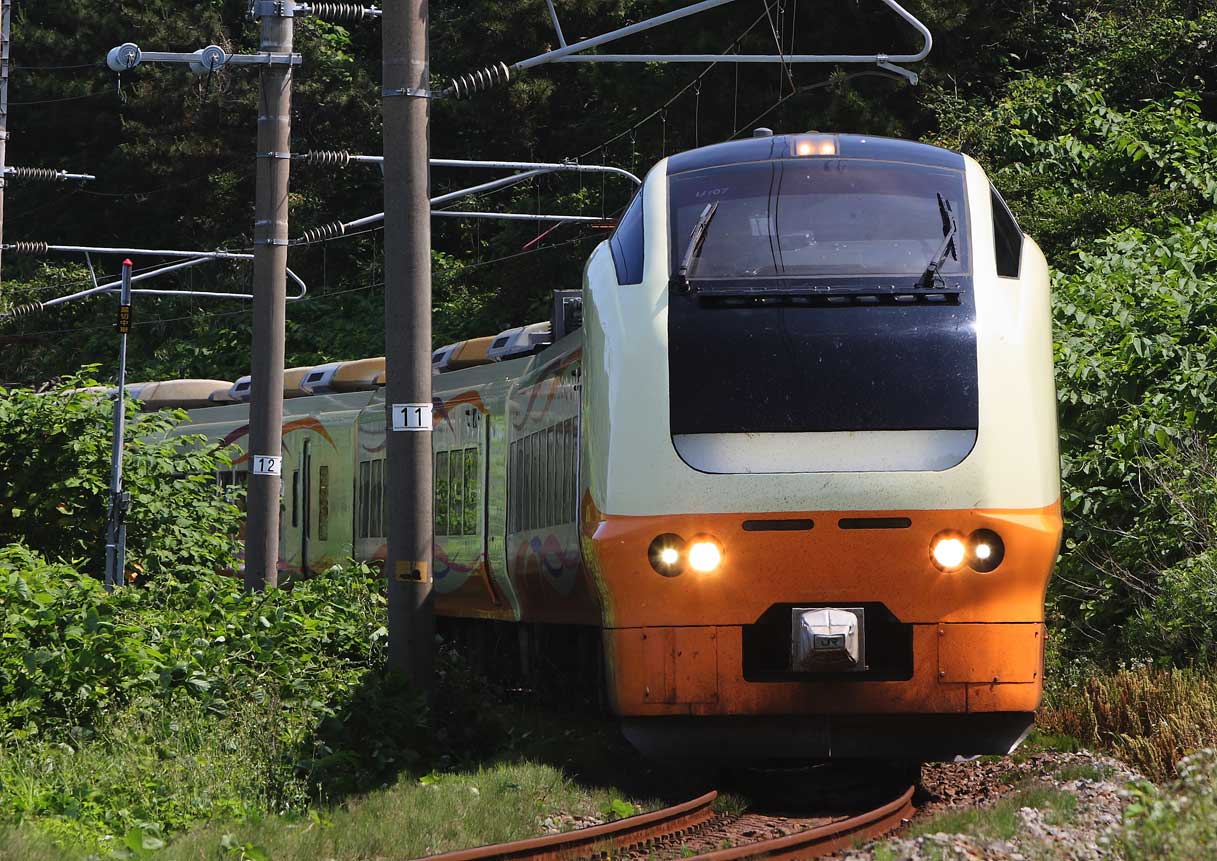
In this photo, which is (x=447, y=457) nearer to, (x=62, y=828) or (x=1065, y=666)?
(x=1065, y=666)

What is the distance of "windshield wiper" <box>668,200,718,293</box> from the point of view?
8.95 m

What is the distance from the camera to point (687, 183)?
9.52 meters

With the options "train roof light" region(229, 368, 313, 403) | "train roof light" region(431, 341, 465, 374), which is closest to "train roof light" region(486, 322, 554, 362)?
"train roof light" region(431, 341, 465, 374)

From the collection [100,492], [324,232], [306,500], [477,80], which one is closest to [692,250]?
[477,80]

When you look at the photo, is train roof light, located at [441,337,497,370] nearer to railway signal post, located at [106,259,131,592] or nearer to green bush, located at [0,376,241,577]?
green bush, located at [0,376,241,577]

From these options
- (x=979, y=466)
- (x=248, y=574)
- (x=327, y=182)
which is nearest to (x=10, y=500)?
(x=248, y=574)

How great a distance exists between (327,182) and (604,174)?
10.4 meters

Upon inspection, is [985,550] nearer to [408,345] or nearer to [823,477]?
[823,477]

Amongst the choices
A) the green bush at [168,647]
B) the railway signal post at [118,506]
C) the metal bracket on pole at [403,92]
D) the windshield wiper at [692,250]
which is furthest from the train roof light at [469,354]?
the windshield wiper at [692,250]

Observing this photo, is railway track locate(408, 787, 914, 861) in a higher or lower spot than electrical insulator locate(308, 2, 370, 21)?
lower

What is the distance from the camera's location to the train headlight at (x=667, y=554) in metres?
8.59

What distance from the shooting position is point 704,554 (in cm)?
858

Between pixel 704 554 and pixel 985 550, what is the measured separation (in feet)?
4.32

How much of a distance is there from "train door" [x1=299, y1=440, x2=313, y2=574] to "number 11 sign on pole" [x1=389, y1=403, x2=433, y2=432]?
10.7m
